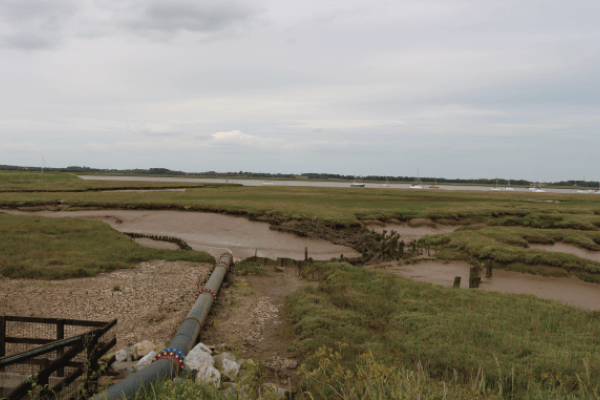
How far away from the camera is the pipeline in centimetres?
656

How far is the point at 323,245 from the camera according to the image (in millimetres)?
31828

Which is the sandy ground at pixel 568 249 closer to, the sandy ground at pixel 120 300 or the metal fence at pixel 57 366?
the sandy ground at pixel 120 300

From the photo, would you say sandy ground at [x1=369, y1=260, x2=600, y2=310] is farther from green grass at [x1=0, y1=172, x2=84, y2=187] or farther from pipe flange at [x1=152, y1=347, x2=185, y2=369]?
green grass at [x1=0, y1=172, x2=84, y2=187]

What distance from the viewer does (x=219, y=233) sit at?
118 ft

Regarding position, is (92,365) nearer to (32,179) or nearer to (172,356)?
(172,356)

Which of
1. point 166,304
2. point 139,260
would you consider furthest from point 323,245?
point 166,304

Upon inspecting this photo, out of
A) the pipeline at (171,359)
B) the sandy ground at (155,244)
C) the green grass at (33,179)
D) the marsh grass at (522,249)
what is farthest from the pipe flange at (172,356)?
the green grass at (33,179)

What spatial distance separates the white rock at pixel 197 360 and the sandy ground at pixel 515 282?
16111 mm

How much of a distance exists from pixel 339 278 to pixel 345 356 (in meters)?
8.66

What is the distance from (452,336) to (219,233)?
93.7 feet

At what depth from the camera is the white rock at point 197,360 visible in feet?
28.4

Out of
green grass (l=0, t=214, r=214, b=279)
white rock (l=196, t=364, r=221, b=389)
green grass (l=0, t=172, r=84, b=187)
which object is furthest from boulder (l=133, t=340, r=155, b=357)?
green grass (l=0, t=172, r=84, b=187)

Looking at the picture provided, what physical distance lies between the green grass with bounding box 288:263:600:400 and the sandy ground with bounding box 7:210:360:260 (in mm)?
12222

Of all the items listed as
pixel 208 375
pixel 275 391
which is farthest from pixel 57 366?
pixel 275 391
